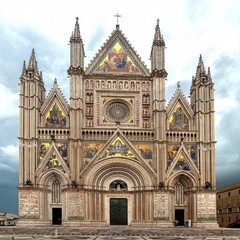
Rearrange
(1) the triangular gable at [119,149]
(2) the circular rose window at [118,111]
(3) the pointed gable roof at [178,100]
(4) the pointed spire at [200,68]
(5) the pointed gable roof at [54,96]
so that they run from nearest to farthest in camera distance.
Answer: (1) the triangular gable at [119,149]
(5) the pointed gable roof at [54,96]
(3) the pointed gable roof at [178,100]
(2) the circular rose window at [118,111]
(4) the pointed spire at [200,68]

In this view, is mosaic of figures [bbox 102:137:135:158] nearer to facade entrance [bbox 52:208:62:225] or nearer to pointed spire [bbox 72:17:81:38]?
facade entrance [bbox 52:208:62:225]

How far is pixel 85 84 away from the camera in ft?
161

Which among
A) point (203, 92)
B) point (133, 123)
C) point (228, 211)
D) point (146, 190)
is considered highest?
point (203, 92)

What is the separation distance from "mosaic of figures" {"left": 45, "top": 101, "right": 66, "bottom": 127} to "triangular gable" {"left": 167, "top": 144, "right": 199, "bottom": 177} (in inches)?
494

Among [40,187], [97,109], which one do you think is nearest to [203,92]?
[97,109]

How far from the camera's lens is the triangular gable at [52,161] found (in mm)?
46084

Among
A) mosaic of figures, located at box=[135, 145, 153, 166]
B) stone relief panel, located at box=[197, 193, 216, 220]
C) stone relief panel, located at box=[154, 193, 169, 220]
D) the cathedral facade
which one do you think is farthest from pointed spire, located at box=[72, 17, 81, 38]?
stone relief panel, located at box=[197, 193, 216, 220]

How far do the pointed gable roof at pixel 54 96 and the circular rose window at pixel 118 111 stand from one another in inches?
186

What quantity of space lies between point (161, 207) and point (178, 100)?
38.6 ft

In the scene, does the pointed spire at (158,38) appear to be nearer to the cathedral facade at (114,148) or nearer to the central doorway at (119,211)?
the cathedral facade at (114,148)

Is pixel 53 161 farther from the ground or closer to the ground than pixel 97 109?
closer to the ground

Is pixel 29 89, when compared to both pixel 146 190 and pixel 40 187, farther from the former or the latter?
pixel 146 190

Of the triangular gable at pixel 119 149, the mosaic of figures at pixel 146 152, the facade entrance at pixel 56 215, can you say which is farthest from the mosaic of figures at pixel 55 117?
the facade entrance at pixel 56 215

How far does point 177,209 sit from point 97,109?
45.3 ft
